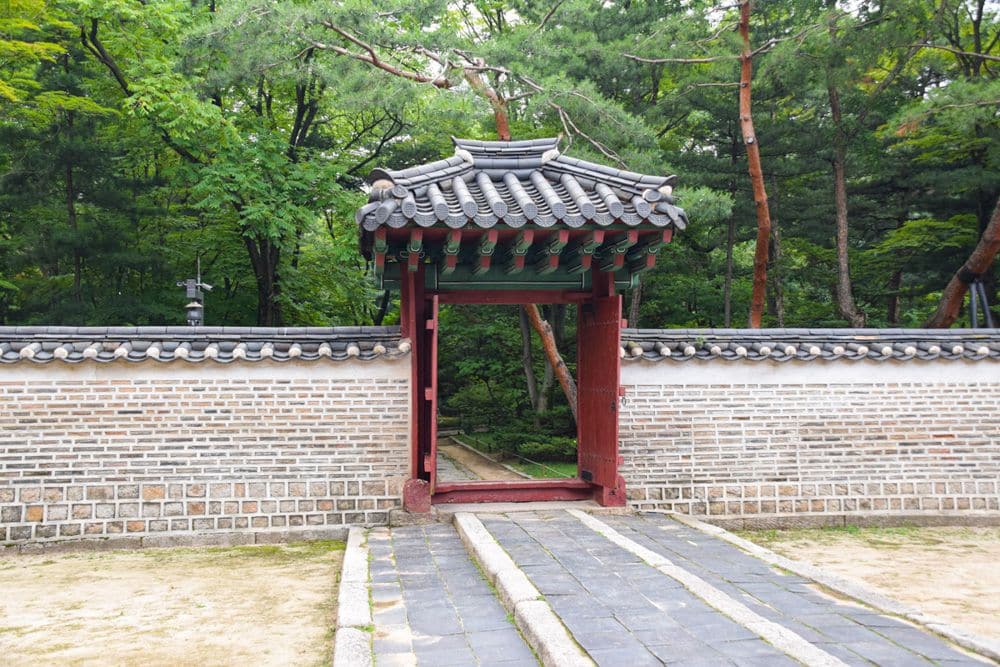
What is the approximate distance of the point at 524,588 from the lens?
4.99 meters

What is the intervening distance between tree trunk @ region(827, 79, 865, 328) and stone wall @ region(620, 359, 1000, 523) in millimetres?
7849

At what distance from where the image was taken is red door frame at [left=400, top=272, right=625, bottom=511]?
7988 mm

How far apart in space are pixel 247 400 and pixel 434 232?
2.63 metres

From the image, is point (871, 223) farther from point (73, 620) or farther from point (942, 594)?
point (73, 620)

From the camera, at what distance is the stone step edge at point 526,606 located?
3.87m

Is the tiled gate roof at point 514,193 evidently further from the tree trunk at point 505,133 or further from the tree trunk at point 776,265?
the tree trunk at point 776,265

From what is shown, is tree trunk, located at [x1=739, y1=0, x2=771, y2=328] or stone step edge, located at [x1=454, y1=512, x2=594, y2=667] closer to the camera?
stone step edge, located at [x1=454, y1=512, x2=594, y2=667]

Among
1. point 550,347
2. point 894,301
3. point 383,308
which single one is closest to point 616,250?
point 550,347

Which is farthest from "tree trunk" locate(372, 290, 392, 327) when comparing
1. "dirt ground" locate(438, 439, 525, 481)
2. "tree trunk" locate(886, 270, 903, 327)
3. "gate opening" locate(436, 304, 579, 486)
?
"tree trunk" locate(886, 270, 903, 327)

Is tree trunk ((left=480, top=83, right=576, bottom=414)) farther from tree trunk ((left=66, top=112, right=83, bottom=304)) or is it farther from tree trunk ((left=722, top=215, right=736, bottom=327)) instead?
tree trunk ((left=66, top=112, right=83, bottom=304))

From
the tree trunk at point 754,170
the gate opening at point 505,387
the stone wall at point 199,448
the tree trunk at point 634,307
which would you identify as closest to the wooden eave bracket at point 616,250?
the stone wall at point 199,448

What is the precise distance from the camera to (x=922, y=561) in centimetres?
731

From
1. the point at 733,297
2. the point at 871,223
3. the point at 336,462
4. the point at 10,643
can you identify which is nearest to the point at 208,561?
the point at 336,462

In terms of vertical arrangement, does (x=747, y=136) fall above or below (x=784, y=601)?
above
